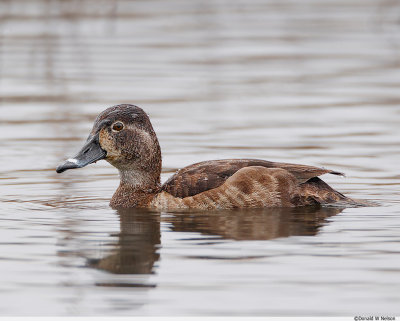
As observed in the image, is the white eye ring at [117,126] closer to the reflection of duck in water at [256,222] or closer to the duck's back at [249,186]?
the duck's back at [249,186]

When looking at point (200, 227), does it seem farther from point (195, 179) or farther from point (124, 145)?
point (124, 145)

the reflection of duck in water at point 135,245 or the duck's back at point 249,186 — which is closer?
the reflection of duck in water at point 135,245

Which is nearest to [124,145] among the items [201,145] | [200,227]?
[200,227]

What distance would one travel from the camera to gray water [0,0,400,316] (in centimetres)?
721

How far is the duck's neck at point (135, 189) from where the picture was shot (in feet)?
33.2

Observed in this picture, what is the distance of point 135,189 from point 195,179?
672mm

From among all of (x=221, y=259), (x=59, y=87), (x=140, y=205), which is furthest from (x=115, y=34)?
(x=221, y=259)

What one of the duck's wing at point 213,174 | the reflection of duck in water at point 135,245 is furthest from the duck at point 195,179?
the reflection of duck in water at point 135,245

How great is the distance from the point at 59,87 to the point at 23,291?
10463 millimetres

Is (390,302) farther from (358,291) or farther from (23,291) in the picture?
(23,291)

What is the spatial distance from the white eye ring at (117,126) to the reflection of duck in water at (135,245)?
701mm

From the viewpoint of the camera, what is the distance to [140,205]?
1010 cm

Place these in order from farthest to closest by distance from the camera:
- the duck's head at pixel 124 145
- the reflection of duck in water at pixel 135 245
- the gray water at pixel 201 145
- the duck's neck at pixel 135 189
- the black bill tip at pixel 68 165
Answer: the duck's neck at pixel 135 189
the duck's head at pixel 124 145
the black bill tip at pixel 68 165
the reflection of duck in water at pixel 135 245
the gray water at pixel 201 145

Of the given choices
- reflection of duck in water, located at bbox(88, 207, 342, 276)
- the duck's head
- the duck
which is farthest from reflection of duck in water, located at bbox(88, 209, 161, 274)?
the duck's head
